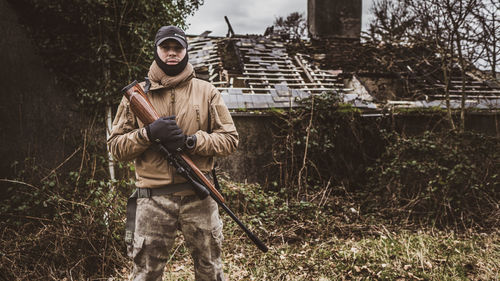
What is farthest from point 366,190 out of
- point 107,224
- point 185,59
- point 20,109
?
→ point 20,109

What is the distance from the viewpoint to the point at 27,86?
17.7 ft

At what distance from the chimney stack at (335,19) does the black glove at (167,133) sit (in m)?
9.93

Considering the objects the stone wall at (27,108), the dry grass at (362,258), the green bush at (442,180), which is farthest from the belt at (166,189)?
the green bush at (442,180)

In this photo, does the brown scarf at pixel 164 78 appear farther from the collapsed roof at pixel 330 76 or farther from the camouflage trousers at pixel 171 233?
the collapsed roof at pixel 330 76

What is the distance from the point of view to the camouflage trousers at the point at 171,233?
2.38 metres

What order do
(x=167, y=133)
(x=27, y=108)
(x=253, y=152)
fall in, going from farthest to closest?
(x=253, y=152)
(x=27, y=108)
(x=167, y=133)

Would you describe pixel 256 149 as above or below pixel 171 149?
below

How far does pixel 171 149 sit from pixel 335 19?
10513 mm

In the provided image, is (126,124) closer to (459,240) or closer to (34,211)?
(34,211)

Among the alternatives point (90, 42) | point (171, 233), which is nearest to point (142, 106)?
point (171, 233)

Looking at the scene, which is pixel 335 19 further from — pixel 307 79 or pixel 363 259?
pixel 363 259

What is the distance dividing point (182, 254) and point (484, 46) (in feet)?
20.5

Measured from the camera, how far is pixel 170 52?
8.01 feet

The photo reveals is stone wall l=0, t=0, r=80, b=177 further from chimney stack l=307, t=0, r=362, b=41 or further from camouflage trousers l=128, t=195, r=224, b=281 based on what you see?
chimney stack l=307, t=0, r=362, b=41
